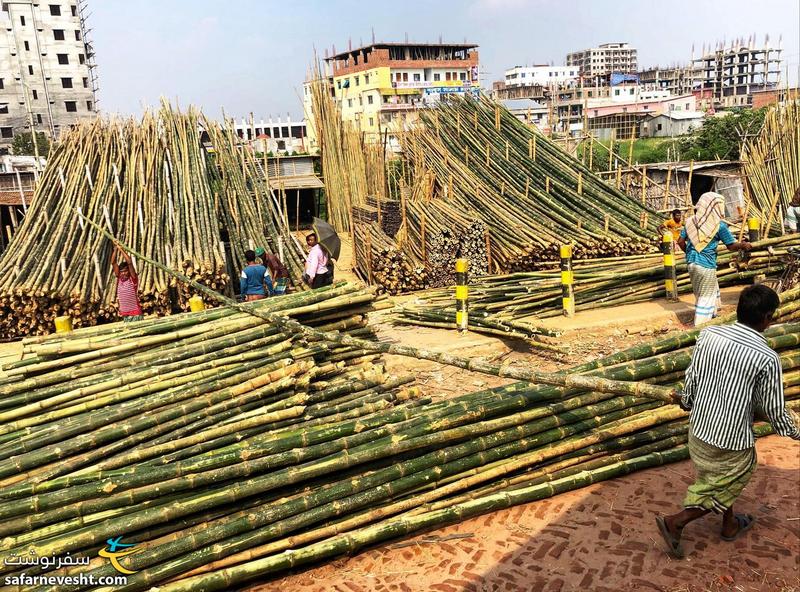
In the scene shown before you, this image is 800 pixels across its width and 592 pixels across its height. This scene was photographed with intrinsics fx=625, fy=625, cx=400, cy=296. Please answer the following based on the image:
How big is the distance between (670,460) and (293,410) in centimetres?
251

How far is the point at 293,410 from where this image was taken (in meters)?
4.14

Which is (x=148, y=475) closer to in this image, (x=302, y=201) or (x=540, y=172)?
(x=540, y=172)

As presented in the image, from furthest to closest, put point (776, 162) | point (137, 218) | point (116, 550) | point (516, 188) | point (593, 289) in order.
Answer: point (776, 162)
point (516, 188)
point (137, 218)
point (593, 289)
point (116, 550)

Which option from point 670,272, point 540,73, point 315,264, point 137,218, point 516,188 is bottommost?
point 670,272

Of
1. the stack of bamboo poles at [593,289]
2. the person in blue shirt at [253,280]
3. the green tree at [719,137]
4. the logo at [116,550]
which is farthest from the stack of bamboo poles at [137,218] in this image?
the green tree at [719,137]

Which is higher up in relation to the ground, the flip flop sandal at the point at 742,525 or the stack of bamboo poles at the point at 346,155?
the stack of bamboo poles at the point at 346,155

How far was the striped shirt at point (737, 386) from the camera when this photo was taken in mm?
2895

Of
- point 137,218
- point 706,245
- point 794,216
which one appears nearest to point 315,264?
point 706,245

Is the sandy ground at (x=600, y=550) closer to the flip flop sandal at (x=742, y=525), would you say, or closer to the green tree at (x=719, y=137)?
the flip flop sandal at (x=742, y=525)

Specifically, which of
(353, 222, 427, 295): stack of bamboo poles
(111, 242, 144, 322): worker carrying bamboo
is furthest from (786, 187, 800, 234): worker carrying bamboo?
(111, 242, 144, 322): worker carrying bamboo

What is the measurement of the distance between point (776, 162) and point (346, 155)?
31.1ft

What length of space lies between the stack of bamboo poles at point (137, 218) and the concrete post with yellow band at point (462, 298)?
387cm

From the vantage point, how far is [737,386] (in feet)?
9.59

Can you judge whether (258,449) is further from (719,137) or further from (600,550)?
(719,137)
